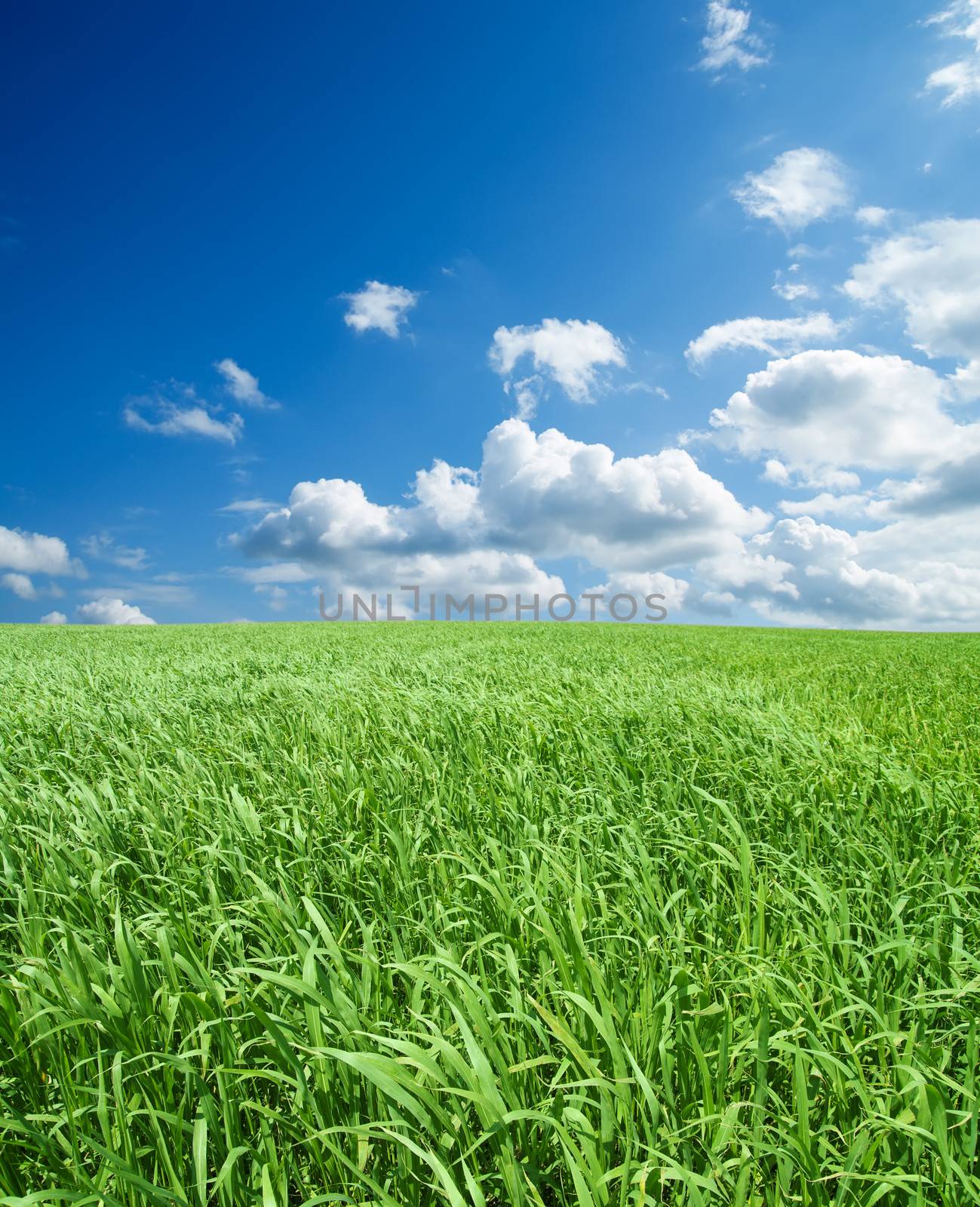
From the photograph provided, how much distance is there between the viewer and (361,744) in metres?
4.53

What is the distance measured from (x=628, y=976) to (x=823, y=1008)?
2.26 ft

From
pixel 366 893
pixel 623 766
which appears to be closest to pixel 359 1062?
pixel 366 893

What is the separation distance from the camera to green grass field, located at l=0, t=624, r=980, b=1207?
161 centimetres

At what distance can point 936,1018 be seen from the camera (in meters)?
2.32

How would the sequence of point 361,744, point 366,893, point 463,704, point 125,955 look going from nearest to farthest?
point 125,955 < point 366,893 < point 361,744 < point 463,704

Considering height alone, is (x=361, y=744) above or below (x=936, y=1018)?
above

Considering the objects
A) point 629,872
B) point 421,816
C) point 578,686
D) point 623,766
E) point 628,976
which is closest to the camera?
point 628,976

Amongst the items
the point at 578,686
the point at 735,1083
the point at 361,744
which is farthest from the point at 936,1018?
the point at 578,686

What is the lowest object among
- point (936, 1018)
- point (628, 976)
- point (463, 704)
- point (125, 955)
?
point (936, 1018)

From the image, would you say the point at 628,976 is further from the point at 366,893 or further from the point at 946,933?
the point at 946,933

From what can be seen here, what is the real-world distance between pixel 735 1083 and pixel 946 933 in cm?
142

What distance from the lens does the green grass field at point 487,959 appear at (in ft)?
5.30

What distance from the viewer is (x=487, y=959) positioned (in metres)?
2.46

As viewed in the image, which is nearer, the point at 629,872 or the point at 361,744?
the point at 629,872
